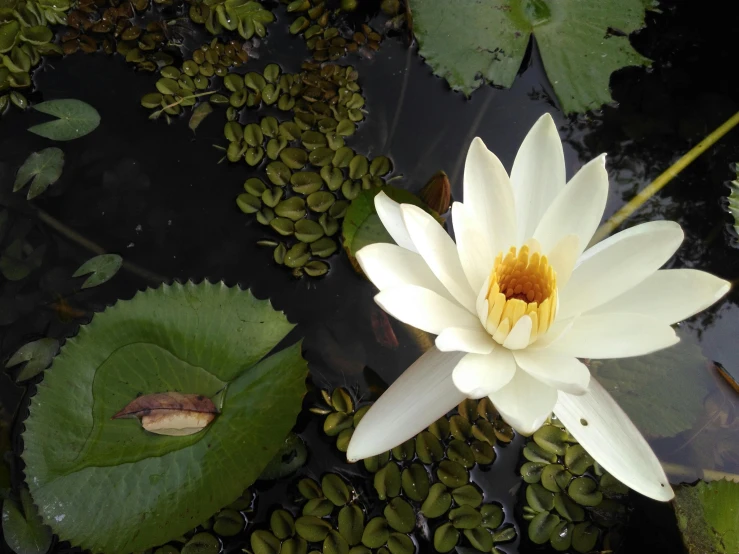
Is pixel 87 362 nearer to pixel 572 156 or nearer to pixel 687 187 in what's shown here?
pixel 572 156

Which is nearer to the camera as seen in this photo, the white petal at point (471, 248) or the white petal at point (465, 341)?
the white petal at point (465, 341)

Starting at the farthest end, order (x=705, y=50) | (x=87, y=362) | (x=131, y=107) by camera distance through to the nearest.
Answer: (x=705, y=50), (x=131, y=107), (x=87, y=362)

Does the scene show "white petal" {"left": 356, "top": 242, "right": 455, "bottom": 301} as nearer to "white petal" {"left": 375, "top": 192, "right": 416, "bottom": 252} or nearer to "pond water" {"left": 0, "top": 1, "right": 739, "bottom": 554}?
"white petal" {"left": 375, "top": 192, "right": 416, "bottom": 252}

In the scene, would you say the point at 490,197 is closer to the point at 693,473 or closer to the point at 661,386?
the point at 661,386

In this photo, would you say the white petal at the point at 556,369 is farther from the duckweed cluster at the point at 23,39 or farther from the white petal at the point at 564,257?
the duckweed cluster at the point at 23,39

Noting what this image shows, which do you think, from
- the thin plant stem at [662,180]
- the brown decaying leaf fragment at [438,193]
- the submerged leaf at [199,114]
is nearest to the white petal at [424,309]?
the brown decaying leaf fragment at [438,193]

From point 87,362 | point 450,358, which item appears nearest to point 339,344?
point 450,358
